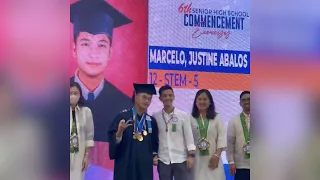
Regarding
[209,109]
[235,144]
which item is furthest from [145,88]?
[235,144]

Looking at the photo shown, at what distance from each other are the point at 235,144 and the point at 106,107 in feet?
2.54

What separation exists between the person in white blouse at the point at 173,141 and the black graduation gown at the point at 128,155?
0.35 ft

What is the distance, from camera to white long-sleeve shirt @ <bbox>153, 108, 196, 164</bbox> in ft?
8.96

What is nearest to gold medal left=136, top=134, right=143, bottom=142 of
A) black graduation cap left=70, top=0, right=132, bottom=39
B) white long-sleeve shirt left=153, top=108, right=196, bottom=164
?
white long-sleeve shirt left=153, top=108, right=196, bottom=164

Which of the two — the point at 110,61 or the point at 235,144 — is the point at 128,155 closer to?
the point at 110,61

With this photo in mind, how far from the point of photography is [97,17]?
8.47ft

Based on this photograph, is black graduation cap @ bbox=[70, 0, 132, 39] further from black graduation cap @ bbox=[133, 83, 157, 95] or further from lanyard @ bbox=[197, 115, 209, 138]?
lanyard @ bbox=[197, 115, 209, 138]

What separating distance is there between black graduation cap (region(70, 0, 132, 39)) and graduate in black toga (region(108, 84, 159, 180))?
324mm
